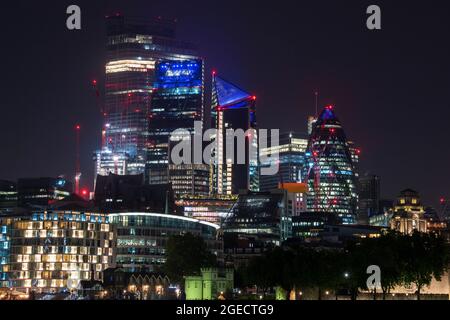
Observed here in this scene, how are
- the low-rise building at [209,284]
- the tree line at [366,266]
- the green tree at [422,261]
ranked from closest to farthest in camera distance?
1. the tree line at [366,266]
2. the green tree at [422,261]
3. the low-rise building at [209,284]

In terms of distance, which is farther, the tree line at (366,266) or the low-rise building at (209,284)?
the low-rise building at (209,284)

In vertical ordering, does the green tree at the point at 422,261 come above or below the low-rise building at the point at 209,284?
above

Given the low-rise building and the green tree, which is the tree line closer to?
the green tree

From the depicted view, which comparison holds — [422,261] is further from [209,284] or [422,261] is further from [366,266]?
[209,284]

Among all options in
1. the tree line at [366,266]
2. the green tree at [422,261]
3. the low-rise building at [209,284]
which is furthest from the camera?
the low-rise building at [209,284]

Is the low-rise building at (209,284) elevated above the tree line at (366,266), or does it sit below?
below

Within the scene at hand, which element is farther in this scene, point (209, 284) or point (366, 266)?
point (209, 284)

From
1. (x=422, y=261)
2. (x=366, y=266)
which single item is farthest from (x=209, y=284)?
(x=422, y=261)

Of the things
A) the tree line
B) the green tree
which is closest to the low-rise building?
the tree line

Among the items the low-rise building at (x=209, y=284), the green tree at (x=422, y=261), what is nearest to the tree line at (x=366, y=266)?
the green tree at (x=422, y=261)

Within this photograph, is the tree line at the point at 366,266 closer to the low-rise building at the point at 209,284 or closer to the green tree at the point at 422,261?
the green tree at the point at 422,261

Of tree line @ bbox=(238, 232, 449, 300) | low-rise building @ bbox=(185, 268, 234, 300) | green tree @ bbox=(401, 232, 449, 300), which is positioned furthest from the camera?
low-rise building @ bbox=(185, 268, 234, 300)
